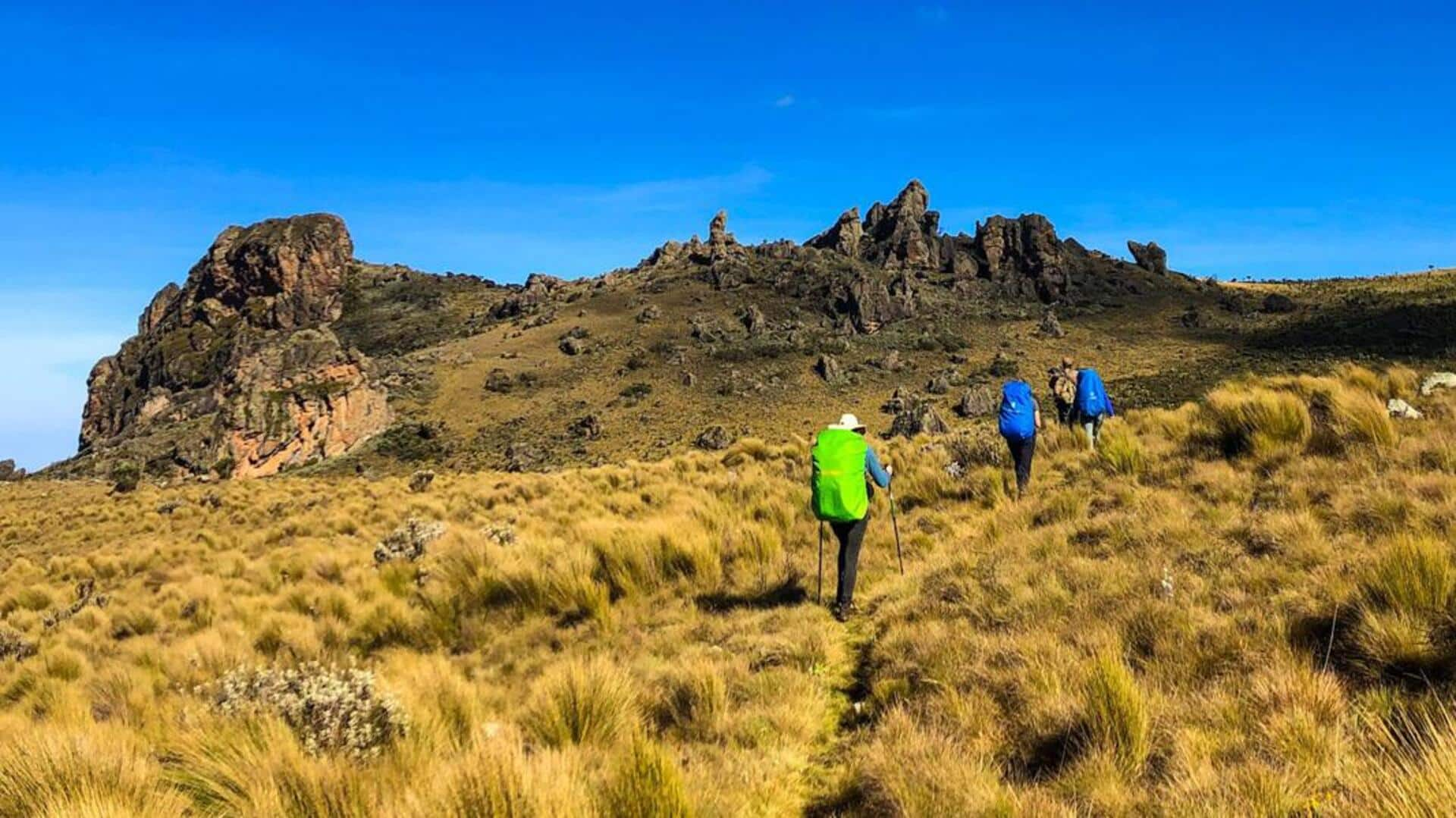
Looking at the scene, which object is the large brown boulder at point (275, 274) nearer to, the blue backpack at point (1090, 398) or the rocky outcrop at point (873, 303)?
the rocky outcrop at point (873, 303)

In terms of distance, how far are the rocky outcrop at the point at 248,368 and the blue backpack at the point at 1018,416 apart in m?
43.6

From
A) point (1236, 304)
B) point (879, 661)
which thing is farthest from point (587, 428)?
point (1236, 304)

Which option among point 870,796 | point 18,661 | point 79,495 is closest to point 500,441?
point 79,495

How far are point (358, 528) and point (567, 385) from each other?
3977 cm

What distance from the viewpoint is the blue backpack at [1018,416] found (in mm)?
10062

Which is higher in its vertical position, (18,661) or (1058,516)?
(1058,516)

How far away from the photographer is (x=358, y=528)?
18.6 metres

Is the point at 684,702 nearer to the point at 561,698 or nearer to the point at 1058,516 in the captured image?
the point at 561,698

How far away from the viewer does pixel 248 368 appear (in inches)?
1897

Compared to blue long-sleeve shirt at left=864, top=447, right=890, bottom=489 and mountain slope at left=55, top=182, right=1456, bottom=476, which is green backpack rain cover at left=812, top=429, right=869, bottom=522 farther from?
mountain slope at left=55, top=182, right=1456, bottom=476

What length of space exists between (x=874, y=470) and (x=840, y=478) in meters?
0.44

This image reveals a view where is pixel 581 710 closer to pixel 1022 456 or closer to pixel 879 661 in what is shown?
pixel 879 661

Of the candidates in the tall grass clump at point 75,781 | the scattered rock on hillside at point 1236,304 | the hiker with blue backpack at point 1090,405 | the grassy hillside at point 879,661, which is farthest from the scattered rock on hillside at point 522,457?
the scattered rock on hillside at point 1236,304

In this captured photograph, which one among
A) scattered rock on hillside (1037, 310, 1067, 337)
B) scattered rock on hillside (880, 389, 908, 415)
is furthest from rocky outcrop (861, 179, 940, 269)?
scattered rock on hillside (880, 389, 908, 415)
